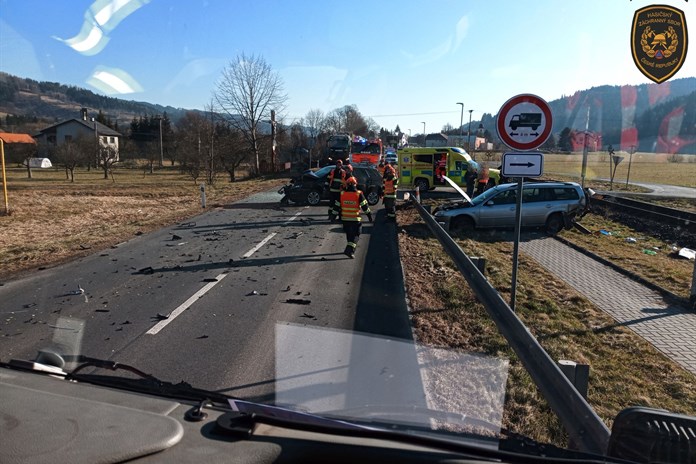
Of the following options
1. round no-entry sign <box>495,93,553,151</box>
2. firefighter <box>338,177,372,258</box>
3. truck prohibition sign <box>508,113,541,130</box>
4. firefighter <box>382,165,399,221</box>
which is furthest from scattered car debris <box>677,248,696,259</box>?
truck prohibition sign <box>508,113,541,130</box>

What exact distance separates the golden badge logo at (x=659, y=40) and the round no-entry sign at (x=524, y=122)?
8.25ft

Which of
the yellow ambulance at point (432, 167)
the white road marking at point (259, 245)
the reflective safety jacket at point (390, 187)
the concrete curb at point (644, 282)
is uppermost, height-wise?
the yellow ambulance at point (432, 167)

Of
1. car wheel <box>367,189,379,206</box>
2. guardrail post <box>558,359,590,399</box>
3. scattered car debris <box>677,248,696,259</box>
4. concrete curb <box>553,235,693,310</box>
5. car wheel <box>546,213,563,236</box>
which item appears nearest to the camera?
guardrail post <box>558,359,590,399</box>

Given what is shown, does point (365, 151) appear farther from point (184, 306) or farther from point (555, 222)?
point (184, 306)

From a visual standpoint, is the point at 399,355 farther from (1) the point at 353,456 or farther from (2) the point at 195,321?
(1) the point at 353,456

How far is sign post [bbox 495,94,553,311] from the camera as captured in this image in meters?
6.62

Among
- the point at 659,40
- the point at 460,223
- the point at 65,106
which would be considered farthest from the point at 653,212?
the point at 65,106

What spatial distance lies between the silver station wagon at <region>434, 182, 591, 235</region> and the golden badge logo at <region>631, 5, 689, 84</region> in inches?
305

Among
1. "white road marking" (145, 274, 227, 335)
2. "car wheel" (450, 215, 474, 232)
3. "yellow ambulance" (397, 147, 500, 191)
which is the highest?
"yellow ambulance" (397, 147, 500, 191)

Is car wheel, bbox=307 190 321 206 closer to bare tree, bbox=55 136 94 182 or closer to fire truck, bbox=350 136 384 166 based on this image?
fire truck, bbox=350 136 384 166

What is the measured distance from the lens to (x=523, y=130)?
22.1ft

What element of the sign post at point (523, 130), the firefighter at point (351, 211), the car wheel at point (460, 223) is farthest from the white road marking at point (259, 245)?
the sign post at point (523, 130)

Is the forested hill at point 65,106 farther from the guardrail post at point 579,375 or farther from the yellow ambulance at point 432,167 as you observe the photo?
the guardrail post at point 579,375

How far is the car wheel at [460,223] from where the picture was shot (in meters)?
15.7
